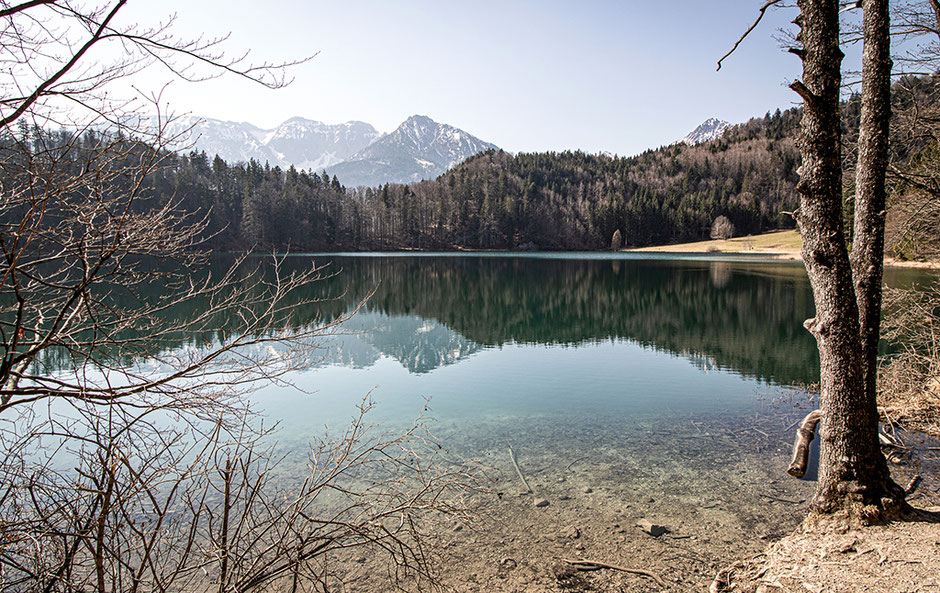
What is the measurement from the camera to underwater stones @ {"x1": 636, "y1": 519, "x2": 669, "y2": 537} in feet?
20.0

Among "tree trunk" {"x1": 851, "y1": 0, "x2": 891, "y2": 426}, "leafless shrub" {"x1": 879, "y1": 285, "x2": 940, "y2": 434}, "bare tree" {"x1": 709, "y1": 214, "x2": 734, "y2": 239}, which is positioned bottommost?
"leafless shrub" {"x1": 879, "y1": 285, "x2": 940, "y2": 434}

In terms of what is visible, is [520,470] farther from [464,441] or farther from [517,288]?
[517,288]

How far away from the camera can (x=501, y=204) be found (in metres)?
114

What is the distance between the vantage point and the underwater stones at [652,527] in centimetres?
610

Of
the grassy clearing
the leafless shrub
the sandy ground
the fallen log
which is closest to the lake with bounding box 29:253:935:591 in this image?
the sandy ground

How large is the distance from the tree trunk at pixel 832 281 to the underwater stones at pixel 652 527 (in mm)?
1761

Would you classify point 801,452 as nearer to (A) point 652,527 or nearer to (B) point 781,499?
(B) point 781,499

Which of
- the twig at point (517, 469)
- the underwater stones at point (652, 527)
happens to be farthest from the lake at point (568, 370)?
the underwater stones at point (652, 527)

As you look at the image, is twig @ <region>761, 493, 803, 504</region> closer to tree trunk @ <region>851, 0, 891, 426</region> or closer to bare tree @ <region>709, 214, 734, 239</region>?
tree trunk @ <region>851, 0, 891, 426</region>

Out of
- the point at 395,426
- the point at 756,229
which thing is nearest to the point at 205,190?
the point at 395,426

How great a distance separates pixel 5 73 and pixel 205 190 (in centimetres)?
9230

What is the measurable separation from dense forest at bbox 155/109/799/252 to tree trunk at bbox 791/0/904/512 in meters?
87.7

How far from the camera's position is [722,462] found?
328 inches

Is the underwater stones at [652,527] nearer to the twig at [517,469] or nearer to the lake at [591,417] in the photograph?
the lake at [591,417]
